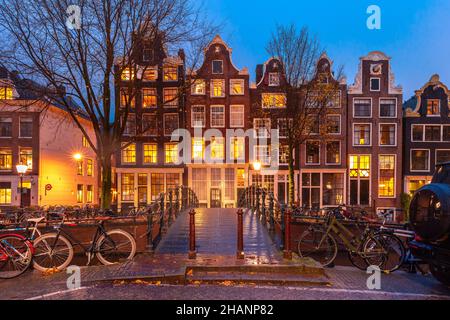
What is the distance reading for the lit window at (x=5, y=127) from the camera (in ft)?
110

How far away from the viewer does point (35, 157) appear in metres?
33.1

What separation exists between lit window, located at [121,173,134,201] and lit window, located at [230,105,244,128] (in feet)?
33.5

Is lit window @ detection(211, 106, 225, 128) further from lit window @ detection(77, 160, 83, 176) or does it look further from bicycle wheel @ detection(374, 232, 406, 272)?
bicycle wheel @ detection(374, 232, 406, 272)

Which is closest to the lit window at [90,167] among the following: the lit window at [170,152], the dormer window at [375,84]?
the lit window at [170,152]

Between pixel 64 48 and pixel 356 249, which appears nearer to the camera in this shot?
pixel 356 249

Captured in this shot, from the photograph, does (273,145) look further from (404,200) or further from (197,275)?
(197,275)

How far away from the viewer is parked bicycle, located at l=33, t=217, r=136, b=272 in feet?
26.6

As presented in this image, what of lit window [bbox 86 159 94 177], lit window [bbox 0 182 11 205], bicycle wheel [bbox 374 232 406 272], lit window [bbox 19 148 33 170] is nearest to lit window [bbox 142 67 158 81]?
bicycle wheel [bbox 374 232 406 272]

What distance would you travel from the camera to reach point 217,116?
33.3 meters

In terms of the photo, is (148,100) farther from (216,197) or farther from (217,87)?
(216,197)

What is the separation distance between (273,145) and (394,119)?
12.0 meters

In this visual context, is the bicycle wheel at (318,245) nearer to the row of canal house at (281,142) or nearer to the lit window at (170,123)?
the row of canal house at (281,142)

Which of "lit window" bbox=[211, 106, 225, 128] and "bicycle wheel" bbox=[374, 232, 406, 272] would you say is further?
"lit window" bbox=[211, 106, 225, 128]
